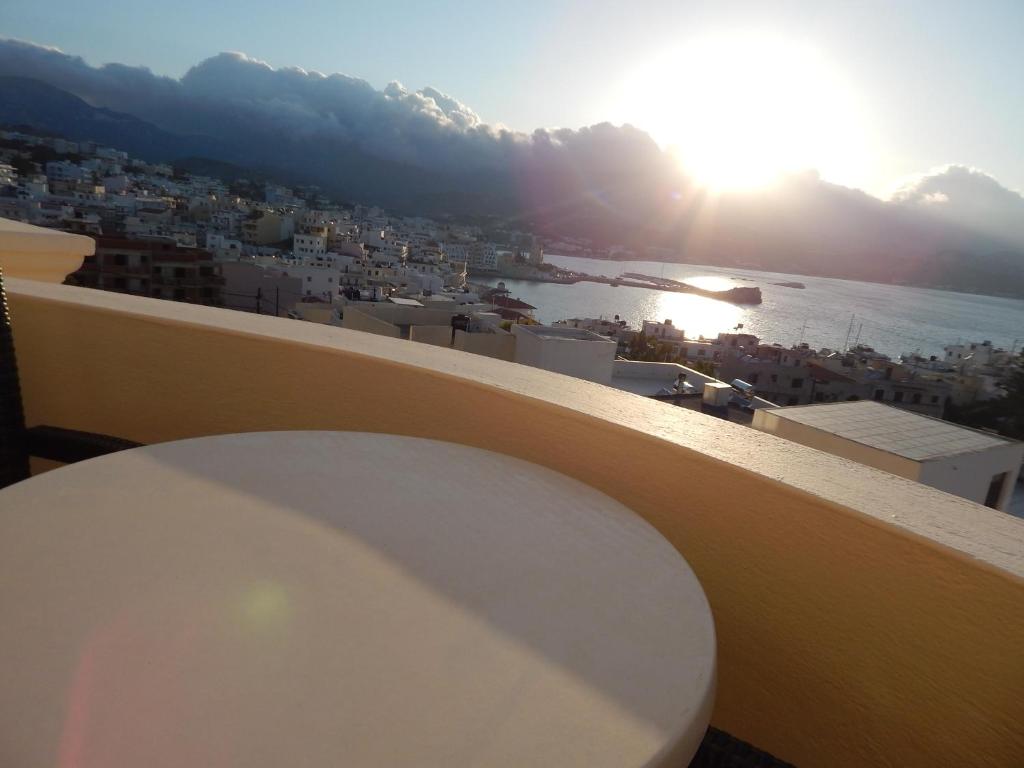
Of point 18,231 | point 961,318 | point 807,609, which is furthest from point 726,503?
point 961,318

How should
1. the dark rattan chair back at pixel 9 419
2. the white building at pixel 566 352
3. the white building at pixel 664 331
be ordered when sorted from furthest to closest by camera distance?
the white building at pixel 664 331, the white building at pixel 566 352, the dark rattan chair back at pixel 9 419

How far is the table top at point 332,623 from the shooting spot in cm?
57

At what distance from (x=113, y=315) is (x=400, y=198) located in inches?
3436

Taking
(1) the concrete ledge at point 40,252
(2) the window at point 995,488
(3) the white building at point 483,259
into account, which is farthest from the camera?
(3) the white building at point 483,259

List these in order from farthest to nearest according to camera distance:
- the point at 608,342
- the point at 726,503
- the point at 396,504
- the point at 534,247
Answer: the point at 534,247
the point at 608,342
the point at 726,503
the point at 396,504

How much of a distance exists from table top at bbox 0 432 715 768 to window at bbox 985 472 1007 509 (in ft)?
21.9

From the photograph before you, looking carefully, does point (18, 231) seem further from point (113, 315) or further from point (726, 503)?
point (726, 503)

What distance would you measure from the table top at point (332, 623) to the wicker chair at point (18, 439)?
552mm

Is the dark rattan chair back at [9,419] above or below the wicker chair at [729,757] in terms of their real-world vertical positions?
above

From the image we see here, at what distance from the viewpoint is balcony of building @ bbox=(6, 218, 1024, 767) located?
0.89 m

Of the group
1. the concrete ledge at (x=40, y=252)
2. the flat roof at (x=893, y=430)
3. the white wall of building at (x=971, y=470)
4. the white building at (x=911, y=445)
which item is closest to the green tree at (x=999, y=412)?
the white building at (x=911, y=445)

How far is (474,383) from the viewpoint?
1.44 meters

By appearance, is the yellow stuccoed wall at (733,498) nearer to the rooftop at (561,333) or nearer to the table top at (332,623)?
the table top at (332,623)

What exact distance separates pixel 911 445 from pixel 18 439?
6053mm
